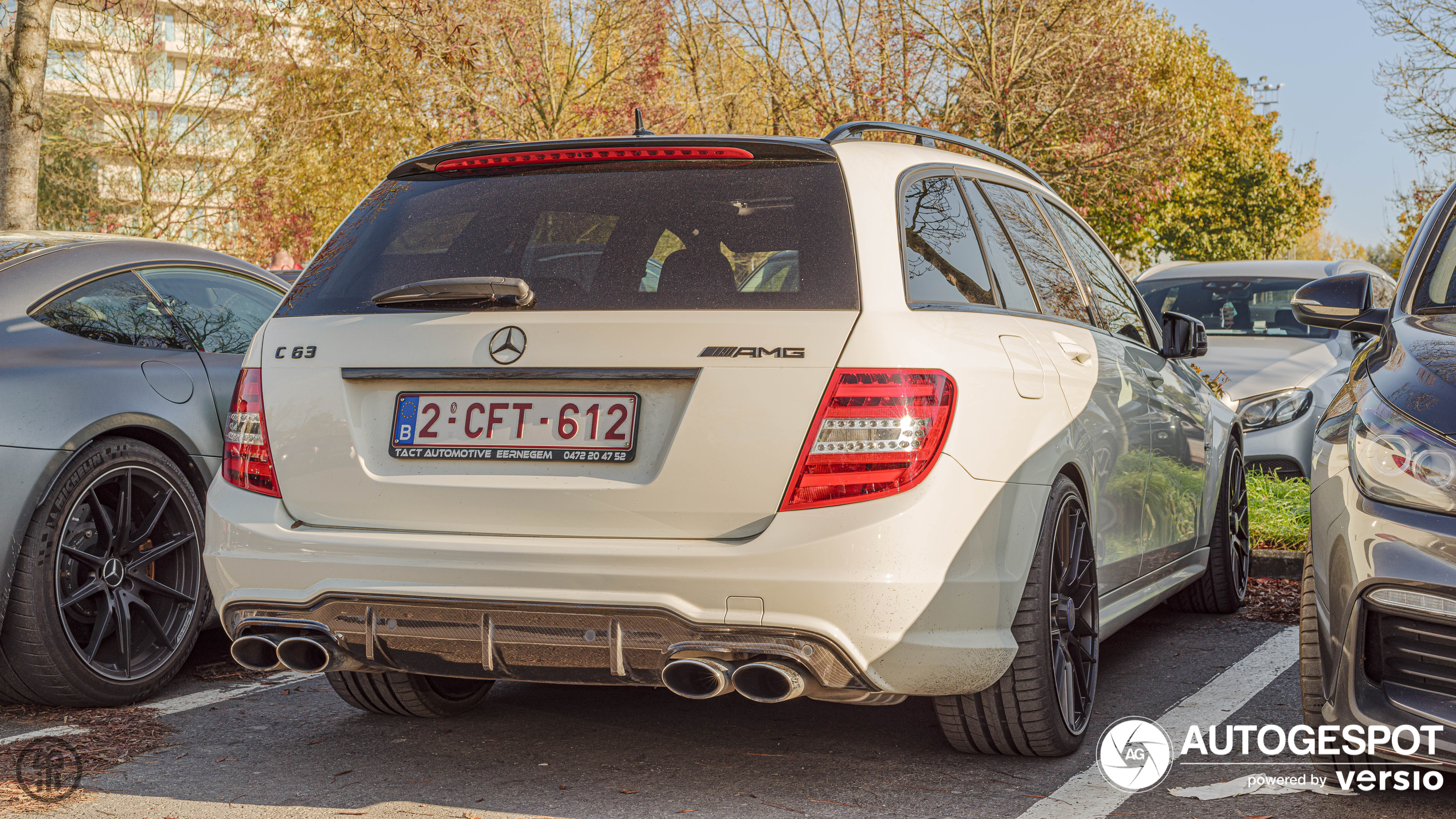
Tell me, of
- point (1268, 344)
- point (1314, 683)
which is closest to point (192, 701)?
point (1314, 683)

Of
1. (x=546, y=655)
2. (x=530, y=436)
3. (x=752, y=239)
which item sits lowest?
(x=546, y=655)

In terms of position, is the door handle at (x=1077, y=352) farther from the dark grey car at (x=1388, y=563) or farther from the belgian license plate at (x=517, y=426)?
the belgian license plate at (x=517, y=426)

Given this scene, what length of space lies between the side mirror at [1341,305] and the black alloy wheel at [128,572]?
381cm

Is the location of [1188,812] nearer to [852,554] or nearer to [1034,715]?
[1034,715]

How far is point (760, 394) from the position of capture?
10.1ft

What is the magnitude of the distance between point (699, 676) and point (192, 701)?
2362 mm

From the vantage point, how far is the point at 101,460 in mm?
4449

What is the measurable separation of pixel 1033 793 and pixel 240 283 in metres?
3.86

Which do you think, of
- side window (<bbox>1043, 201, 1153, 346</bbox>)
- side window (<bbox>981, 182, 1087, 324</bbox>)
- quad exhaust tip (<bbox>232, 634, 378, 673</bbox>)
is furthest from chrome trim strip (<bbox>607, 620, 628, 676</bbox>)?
side window (<bbox>1043, 201, 1153, 346</bbox>)

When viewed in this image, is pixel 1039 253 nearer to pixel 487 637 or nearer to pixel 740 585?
pixel 740 585

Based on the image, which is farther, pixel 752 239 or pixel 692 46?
pixel 692 46

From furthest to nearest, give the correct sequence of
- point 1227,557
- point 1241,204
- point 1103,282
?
Answer: point 1241,204
point 1227,557
point 1103,282

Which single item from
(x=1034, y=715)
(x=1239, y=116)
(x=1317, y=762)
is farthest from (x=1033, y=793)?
(x=1239, y=116)

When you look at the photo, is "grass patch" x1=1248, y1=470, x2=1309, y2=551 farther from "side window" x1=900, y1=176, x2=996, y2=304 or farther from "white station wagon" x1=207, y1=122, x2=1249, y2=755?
"white station wagon" x1=207, y1=122, x2=1249, y2=755
